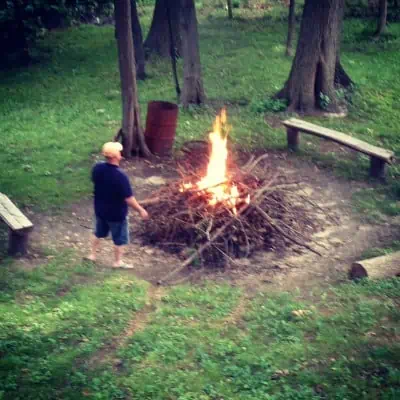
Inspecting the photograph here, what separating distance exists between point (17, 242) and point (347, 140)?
6.34 meters

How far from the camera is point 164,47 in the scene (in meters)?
20.3

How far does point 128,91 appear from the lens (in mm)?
12875

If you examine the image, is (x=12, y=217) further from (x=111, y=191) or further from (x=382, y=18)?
(x=382, y=18)

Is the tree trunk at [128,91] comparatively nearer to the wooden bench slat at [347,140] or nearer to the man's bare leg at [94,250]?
the wooden bench slat at [347,140]

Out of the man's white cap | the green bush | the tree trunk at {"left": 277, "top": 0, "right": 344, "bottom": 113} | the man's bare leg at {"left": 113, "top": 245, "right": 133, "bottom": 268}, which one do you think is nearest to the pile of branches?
the man's bare leg at {"left": 113, "top": 245, "right": 133, "bottom": 268}

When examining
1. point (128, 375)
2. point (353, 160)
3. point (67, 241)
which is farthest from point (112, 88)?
point (128, 375)

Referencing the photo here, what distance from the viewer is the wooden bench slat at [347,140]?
12062mm

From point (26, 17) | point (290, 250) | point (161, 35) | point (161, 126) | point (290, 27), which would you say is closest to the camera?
point (290, 250)

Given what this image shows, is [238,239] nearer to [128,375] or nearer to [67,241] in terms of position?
[67,241]

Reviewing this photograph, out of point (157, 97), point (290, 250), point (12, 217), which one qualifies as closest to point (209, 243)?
point (290, 250)

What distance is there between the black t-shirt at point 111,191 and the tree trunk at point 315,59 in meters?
7.76

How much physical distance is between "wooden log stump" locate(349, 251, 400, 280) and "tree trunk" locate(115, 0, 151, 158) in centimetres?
549

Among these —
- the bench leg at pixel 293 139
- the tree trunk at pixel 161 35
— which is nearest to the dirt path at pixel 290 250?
the bench leg at pixel 293 139

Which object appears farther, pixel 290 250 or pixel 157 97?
pixel 157 97
